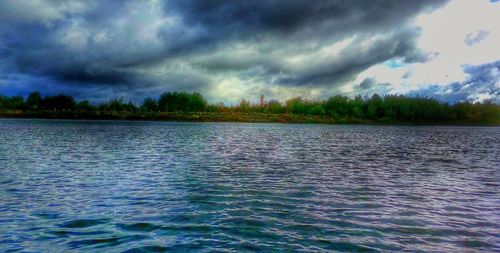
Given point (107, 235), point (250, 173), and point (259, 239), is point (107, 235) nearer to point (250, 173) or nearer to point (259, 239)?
point (259, 239)

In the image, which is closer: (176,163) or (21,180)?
(21,180)

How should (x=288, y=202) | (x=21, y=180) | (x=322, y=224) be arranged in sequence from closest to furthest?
1. (x=322, y=224)
2. (x=288, y=202)
3. (x=21, y=180)

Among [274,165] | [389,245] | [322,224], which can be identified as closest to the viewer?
[389,245]

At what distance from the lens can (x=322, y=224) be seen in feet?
45.3

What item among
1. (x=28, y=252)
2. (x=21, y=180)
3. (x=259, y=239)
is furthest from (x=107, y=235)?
(x=21, y=180)

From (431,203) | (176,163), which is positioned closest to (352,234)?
(431,203)

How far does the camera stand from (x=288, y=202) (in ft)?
57.8

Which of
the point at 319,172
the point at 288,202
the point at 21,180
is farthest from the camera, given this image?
the point at 319,172

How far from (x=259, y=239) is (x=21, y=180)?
54.0ft

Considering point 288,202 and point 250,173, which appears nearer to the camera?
point 288,202

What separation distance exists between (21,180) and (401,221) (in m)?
20.0

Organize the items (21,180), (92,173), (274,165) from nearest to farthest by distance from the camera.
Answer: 1. (21,180)
2. (92,173)
3. (274,165)

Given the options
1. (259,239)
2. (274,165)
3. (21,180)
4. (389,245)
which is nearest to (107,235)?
(259,239)

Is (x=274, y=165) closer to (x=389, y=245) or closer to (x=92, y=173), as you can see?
(x=92, y=173)
